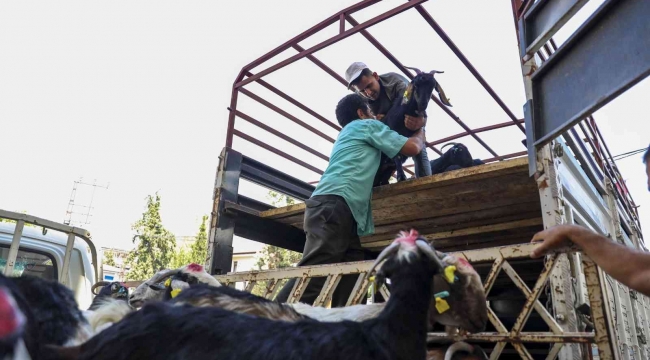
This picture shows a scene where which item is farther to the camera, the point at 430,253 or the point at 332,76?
the point at 332,76

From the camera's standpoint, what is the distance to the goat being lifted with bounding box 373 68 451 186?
13.6 feet

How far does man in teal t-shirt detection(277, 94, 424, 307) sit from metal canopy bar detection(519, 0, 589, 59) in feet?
3.98

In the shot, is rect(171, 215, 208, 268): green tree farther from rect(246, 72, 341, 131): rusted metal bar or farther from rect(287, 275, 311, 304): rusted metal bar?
rect(287, 275, 311, 304): rusted metal bar

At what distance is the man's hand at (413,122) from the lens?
13.9 ft

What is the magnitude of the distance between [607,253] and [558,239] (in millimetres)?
200

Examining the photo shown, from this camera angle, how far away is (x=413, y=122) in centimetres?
425

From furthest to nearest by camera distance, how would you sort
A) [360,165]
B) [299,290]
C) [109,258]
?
[109,258] < [360,165] < [299,290]

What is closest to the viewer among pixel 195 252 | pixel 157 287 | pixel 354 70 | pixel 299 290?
pixel 299 290

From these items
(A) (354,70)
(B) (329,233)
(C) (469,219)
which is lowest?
(B) (329,233)

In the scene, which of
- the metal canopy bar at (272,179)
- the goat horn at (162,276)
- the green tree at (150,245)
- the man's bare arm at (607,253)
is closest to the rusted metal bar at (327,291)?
the goat horn at (162,276)

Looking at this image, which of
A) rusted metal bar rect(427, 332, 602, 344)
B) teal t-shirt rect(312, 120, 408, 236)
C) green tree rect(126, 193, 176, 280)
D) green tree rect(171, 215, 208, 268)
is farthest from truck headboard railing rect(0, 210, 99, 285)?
green tree rect(126, 193, 176, 280)

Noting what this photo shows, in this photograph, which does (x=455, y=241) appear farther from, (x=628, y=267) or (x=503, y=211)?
(x=628, y=267)

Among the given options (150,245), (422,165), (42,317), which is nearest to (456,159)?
(422,165)

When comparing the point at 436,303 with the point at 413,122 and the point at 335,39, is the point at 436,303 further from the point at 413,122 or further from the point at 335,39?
the point at 335,39
